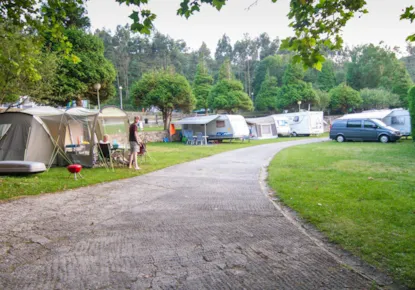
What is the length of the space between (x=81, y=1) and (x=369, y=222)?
22.4 feet

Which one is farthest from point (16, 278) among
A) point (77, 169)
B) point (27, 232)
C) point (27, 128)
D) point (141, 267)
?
point (27, 128)

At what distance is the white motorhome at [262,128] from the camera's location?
31.4 m

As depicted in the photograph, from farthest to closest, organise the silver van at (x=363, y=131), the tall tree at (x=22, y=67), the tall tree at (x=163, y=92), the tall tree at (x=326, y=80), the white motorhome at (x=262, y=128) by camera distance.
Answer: the tall tree at (x=326, y=80) → the white motorhome at (x=262, y=128) → the tall tree at (x=163, y=92) → the silver van at (x=363, y=131) → the tall tree at (x=22, y=67)

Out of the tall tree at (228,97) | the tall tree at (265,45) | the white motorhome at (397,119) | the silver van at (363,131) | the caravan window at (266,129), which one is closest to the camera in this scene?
the silver van at (363,131)

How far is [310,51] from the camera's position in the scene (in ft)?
14.9

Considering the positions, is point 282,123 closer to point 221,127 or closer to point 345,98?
point 221,127

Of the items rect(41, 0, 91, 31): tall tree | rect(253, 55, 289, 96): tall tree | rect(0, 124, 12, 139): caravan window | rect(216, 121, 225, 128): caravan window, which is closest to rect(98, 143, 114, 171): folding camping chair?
rect(0, 124, 12, 139): caravan window

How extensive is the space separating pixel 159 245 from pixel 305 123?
3077 centimetres

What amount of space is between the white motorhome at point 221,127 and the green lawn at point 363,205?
14.5 metres

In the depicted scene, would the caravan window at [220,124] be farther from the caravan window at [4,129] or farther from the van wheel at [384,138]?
the caravan window at [4,129]

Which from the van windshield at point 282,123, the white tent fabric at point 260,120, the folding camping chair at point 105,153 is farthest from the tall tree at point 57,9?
the van windshield at point 282,123

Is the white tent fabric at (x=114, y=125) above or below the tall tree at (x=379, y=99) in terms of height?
below

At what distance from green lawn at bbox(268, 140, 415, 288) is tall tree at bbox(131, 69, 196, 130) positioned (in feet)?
60.5

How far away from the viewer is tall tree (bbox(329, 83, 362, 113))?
46.3 m
